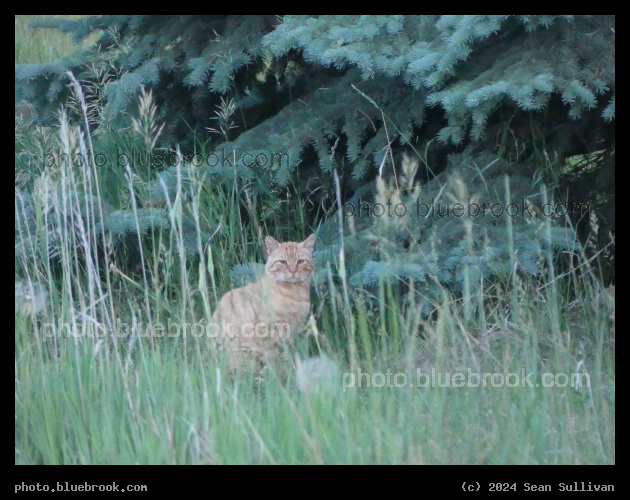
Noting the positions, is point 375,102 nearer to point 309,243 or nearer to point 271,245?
point 309,243

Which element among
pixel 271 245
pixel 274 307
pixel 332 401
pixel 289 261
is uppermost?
pixel 271 245

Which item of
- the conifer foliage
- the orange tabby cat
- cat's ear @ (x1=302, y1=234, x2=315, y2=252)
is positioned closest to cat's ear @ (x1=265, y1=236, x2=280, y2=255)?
the orange tabby cat

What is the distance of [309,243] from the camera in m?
3.96

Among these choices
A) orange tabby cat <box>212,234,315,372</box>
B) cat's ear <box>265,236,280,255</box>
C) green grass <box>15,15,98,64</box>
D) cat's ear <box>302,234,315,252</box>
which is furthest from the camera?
green grass <box>15,15,98,64</box>

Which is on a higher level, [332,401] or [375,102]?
[375,102]

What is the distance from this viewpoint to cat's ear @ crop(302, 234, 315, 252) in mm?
3932

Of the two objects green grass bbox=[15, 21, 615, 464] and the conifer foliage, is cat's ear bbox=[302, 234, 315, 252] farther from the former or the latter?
green grass bbox=[15, 21, 615, 464]

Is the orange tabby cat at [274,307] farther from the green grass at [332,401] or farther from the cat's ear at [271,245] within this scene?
the green grass at [332,401]

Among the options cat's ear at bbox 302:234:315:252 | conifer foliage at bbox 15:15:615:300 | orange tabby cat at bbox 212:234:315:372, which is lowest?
orange tabby cat at bbox 212:234:315:372

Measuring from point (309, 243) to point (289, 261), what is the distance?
0.18 metres

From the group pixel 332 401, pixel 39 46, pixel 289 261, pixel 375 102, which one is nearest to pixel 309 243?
pixel 289 261

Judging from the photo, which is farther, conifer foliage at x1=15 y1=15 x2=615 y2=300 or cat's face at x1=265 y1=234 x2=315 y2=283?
cat's face at x1=265 y1=234 x2=315 y2=283

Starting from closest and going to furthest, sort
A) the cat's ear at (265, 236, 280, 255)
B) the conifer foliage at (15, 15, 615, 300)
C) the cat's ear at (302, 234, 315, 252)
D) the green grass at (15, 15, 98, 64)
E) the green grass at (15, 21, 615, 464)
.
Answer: the green grass at (15, 21, 615, 464), the conifer foliage at (15, 15, 615, 300), the cat's ear at (302, 234, 315, 252), the cat's ear at (265, 236, 280, 255), the green grass at (15, 15, 98, 64)
